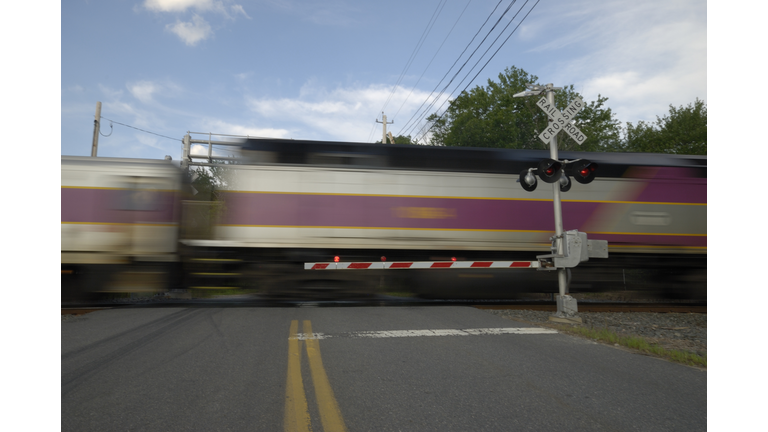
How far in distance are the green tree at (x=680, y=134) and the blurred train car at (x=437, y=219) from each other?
74.2 ft

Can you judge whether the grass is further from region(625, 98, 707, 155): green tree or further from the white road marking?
region(625, 98, 707, 155): green tree

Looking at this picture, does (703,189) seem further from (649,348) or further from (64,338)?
(64,338)

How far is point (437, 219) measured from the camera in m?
10.3

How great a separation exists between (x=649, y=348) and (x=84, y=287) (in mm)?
11360

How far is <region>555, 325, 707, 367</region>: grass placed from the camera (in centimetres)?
496

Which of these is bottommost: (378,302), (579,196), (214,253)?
(378,302)

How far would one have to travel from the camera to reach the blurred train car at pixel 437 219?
32.0ft

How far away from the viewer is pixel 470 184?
10391 mm

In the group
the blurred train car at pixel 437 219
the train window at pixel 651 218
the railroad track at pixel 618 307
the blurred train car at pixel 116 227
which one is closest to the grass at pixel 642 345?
the railroad track at pixel 618 307

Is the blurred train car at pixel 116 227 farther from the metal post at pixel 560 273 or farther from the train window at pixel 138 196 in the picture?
the metal post at pixel 560 273

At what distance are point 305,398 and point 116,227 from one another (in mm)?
8541

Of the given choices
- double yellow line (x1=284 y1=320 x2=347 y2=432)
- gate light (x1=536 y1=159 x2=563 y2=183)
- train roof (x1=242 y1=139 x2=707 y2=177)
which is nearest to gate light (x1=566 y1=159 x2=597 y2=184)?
gate light (x1=536 y1=159 x2=563 y2=183)

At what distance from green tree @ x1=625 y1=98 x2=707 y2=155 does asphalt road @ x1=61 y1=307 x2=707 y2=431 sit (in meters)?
30.7

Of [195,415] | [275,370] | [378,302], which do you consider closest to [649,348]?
[275,370]
